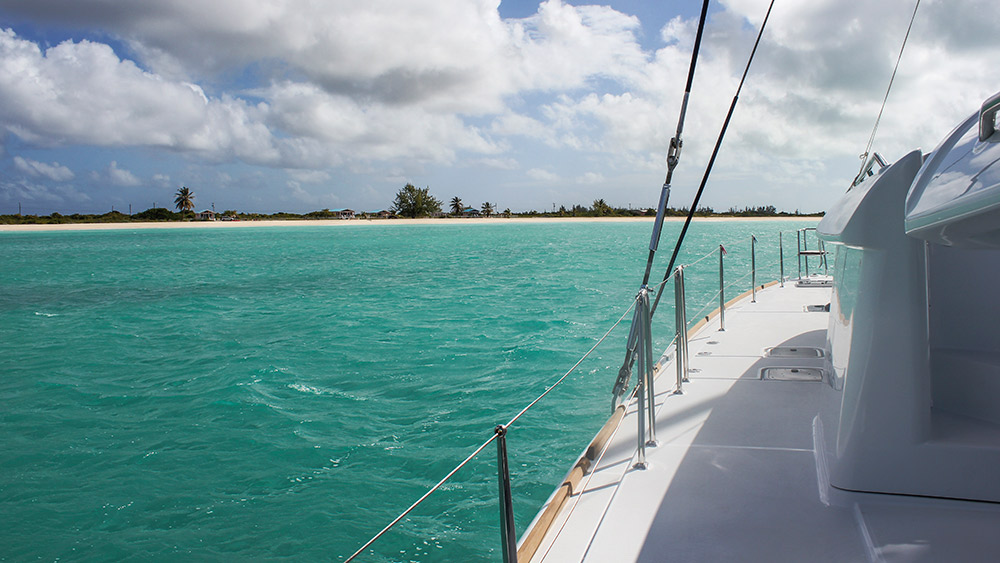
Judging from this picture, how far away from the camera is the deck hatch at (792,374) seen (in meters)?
3.88

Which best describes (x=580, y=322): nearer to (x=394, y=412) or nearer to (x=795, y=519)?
(x=394, y=412)

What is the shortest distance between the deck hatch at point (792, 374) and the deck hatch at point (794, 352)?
1.25ft

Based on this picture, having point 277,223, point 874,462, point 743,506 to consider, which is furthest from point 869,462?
point 277,223

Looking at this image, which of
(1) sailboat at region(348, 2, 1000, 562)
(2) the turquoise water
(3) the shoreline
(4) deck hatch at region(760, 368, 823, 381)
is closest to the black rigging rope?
(1) sailboat at region(348, 2, 1000, 562)

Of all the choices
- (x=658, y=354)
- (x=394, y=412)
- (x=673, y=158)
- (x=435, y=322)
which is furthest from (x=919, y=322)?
(x=435, y=322)

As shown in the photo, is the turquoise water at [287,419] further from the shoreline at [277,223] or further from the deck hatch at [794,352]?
the shoreline at [277,223]

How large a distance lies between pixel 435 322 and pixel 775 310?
6.03 metres

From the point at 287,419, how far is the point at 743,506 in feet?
14.9

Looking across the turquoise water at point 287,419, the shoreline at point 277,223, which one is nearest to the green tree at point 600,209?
the shoreline at point 277,223

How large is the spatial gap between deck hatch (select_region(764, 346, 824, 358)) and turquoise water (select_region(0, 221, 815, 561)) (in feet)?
5.03

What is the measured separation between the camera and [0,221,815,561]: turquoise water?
149 inches

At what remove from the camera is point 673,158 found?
11.0 feet

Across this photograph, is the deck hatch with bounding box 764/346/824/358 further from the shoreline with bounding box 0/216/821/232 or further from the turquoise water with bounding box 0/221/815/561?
the shoreline with bounding box 0/216/821/232

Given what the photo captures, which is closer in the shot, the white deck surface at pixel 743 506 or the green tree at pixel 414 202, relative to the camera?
the white deck surface at pixel 743 506
